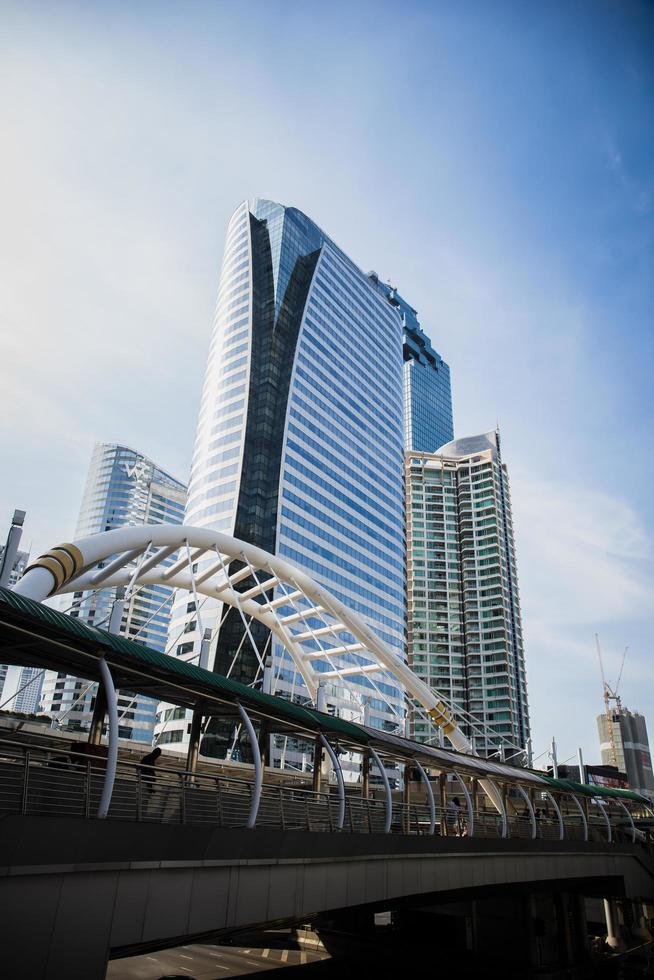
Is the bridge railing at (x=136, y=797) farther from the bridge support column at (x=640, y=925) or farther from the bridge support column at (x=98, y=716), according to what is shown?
the bridge support column at (x=640, y=925)

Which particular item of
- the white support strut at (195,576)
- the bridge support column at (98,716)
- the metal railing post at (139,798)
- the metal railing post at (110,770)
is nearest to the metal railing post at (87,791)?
the metal railing post at (110,770)

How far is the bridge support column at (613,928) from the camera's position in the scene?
45281 mm

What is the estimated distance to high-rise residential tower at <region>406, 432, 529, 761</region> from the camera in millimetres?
150375

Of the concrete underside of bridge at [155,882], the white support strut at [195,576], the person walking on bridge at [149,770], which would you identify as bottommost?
the concrete underside of bridge at [155,882]

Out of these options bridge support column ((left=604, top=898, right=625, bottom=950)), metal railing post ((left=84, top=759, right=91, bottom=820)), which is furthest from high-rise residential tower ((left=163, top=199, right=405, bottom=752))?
metal railing post ((left=84, top=759, right=91, bottom=820))

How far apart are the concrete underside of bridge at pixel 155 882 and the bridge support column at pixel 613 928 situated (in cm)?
3471

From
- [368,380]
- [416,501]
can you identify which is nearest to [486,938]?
[368,380]

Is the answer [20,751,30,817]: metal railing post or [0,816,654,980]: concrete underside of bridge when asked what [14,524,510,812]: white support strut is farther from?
[20,751,30,817]: metal railing post

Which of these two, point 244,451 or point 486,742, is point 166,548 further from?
point 486,742

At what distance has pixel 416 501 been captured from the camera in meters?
180

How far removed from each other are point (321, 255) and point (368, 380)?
2720cm

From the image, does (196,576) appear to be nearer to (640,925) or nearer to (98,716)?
(98,716)

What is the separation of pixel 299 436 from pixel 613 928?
3049 inches

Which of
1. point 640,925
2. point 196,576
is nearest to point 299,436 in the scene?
point 196,576
